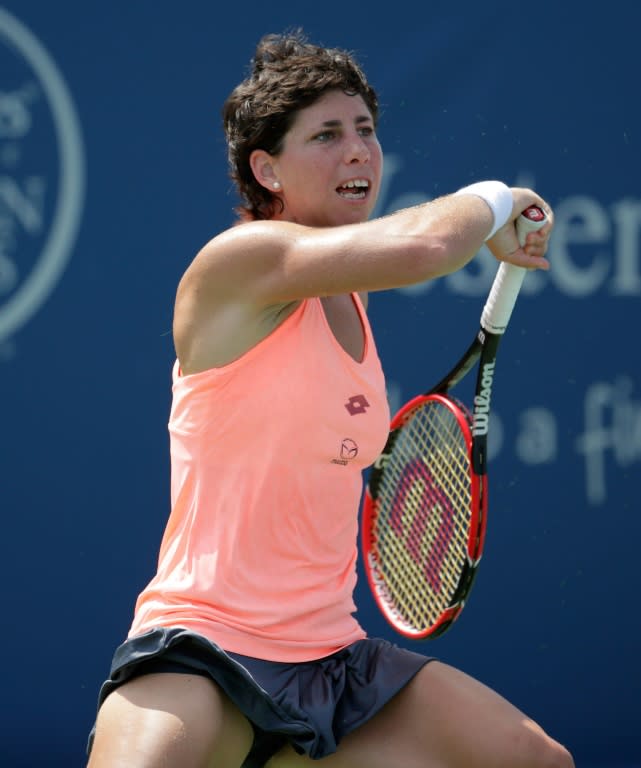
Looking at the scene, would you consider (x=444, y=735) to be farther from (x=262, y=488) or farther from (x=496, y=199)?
(x=496, y=199)

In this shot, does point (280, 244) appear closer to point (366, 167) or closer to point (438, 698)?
point (366, 167)

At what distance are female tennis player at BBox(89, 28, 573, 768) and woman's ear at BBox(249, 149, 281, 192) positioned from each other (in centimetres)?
4

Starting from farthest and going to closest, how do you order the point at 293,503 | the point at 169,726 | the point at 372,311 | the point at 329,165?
1. the point at 372,311
2. the point at 329,165
3. the point at 293,503
4. the point at 169,726

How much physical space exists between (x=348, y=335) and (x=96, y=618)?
1499mm

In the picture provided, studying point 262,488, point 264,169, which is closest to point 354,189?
point 264,169

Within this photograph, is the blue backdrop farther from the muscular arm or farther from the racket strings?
the muscular arm

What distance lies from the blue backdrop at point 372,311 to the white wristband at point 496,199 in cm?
140

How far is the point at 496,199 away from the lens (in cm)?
236

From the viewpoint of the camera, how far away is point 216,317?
241 cm

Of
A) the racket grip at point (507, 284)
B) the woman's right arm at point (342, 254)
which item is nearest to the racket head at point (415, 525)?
the racket grip at point (507, 284)

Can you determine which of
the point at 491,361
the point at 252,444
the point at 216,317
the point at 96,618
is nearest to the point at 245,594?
the point at 252,444

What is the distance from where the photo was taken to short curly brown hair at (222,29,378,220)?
2.63 metres

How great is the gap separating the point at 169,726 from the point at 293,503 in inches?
17.2

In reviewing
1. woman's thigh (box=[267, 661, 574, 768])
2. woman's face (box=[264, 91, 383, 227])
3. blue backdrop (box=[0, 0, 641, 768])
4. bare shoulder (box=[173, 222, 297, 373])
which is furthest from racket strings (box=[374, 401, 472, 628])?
blue backdrop (box=[0, 0, 641, 768])
